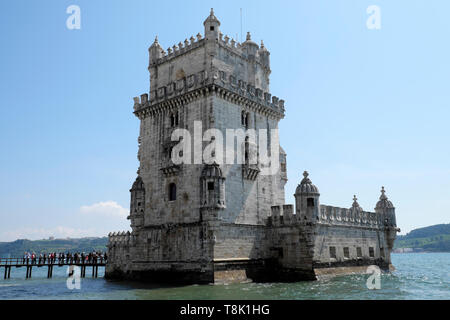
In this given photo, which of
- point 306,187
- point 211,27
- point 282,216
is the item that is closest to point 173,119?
point 211,27

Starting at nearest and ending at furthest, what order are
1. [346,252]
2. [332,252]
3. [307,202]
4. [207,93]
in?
[207,93] → [307,202] → [332,252] → [346,252]

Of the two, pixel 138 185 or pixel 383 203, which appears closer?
pixel 138 185

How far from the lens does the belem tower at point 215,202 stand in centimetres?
3144

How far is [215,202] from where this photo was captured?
3031 centimetres

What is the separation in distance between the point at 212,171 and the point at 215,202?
7.96 ft

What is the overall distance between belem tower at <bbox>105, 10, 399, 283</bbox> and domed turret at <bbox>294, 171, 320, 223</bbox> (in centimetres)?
8

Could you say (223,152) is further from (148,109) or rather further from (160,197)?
(148,109)

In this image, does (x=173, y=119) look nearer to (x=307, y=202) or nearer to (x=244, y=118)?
(x=244, y=118)

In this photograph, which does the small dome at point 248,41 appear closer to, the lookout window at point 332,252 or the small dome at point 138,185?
the small dome at point 138,185

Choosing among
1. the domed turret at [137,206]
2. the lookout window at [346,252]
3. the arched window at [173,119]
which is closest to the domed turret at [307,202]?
the lookout window at [346,252]

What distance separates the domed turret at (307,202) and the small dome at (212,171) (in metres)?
7.47

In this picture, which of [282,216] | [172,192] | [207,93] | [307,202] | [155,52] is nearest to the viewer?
[207,93]

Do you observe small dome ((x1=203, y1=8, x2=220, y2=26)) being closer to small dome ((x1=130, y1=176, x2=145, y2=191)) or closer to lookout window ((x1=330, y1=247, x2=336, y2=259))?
small dome ((x1=130, y1=176, x2=145, y2=191))
